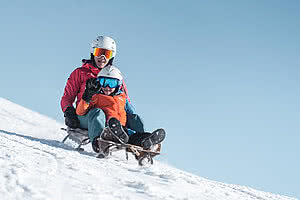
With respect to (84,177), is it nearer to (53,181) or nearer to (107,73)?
(53,181)

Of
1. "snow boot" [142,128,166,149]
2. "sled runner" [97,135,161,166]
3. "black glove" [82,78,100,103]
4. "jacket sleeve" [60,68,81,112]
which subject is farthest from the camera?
"jacket sleeve" [60,68,81,112]

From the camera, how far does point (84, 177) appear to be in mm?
2605

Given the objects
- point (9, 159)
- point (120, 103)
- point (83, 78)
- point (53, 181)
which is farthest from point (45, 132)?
point (53, 181)

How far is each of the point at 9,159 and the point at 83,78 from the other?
9.18 ft

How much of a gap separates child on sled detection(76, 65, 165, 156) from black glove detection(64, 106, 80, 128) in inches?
3.1

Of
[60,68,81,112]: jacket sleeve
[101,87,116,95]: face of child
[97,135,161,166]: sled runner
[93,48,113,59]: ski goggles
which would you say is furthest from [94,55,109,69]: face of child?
[97,135,161,166]: sled runner

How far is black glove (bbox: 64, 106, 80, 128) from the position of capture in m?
4.97

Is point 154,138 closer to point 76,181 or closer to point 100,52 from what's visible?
point 100,52

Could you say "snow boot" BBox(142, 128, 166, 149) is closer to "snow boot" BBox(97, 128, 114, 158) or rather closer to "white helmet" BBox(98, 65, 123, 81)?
"snow boot" BBox(97, 128, 114, 158)

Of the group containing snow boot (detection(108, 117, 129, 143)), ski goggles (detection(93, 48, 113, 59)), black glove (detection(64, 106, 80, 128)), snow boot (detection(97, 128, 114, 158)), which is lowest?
snow boot (detection(97, 128, 114, 158))

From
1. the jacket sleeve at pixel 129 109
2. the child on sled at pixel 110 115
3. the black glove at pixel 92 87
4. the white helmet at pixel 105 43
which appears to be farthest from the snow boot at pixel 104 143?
the white helmet at pixel 105 43

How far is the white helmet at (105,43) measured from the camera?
5.70 metres

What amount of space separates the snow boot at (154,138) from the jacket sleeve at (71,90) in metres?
1.42

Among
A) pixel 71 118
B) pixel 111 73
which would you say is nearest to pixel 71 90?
pixel 71 118
